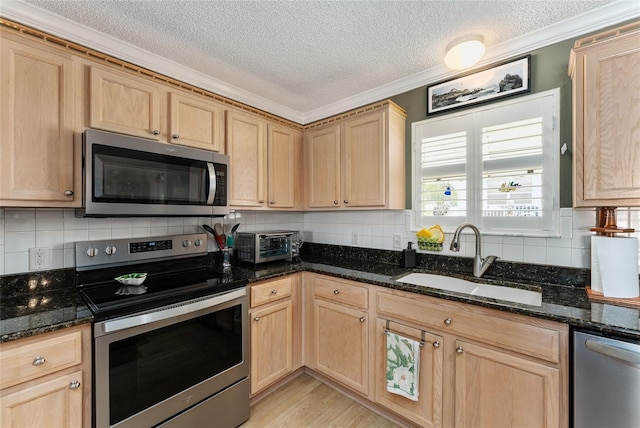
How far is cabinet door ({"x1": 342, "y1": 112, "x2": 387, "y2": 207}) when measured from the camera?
7.08 ft

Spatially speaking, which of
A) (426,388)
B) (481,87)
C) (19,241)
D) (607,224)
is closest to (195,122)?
(19,241)

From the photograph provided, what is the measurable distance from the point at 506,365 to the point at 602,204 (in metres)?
0.91

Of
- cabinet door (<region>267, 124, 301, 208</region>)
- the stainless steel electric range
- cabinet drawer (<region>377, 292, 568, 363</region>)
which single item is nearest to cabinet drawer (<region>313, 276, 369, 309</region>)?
cabinet drawer (<region>377, 292, 568, 363</region>)

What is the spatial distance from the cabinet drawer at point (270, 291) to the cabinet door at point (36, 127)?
115 cm

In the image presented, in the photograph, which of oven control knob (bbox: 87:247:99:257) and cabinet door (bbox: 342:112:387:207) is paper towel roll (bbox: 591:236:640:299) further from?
oven control knob (bbox: 87:247:99:257)

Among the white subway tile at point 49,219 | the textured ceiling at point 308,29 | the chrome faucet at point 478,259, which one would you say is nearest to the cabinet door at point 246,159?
the textured ceiling at point 308,29

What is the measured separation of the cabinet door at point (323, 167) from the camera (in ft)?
7.99

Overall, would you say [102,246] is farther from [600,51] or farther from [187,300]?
[600,51]

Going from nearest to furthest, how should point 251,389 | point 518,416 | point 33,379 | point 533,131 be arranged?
point 33,379
point 518,416
point 533,131
point 251,389

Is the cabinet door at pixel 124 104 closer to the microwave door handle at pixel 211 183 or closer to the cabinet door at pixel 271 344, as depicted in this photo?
the microwave door handle at pixel 211 183

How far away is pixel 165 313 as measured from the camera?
1.41 meters

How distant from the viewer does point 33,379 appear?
1105mm

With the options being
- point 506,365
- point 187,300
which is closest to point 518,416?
point 506,365

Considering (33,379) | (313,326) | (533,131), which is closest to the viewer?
(33,379)
